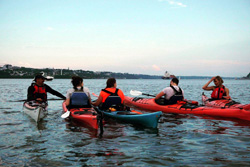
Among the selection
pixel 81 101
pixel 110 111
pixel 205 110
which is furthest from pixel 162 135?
pixel 205 110

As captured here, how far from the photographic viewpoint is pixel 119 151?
18.2 feet

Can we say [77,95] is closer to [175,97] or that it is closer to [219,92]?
[175,97]

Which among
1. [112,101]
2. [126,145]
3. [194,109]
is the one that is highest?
[112,101]

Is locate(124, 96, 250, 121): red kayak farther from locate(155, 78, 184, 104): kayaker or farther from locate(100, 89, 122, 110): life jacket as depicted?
locate(100, 89, 122, 110): life jacket

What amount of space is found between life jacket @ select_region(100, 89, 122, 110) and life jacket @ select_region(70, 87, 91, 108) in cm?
69

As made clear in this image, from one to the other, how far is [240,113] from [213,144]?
14.1ft

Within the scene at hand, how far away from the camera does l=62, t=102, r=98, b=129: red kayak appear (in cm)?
748

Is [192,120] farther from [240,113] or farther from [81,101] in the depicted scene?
[81,101]

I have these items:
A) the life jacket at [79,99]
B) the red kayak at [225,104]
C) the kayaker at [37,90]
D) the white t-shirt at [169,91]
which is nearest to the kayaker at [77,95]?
the life jacket at [79,99]

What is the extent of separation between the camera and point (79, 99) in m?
8.87

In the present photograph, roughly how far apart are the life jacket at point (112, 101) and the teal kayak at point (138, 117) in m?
0.27

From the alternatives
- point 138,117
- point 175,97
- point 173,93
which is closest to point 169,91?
point 173,93

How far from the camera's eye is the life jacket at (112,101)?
8.86 metres

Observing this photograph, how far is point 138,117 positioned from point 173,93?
12.2ft
